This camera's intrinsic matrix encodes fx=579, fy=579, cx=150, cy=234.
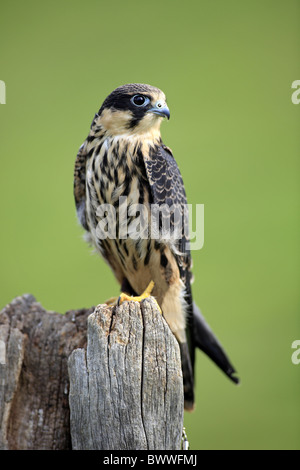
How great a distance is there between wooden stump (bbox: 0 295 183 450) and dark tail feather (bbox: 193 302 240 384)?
1080 mm

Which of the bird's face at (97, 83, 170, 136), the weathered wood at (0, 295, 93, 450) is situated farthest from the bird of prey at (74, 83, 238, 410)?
the weathered wood at (0, 295, 93, 450)

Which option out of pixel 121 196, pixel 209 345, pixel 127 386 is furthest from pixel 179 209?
pixel 127 386

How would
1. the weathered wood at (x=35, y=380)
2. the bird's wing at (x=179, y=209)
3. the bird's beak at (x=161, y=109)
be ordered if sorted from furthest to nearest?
the bird's wing at (x=179, y=209) < the bird's beak at (x=161, y=109) < the weathered wood at (x=35, y=380)

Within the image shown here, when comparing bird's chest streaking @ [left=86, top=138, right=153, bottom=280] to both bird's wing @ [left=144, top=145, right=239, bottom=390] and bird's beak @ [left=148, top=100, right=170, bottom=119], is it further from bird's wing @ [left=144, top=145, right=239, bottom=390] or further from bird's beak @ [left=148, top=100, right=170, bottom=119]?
bird's beak @ [left=148, top=100, right=170, bottom=119]

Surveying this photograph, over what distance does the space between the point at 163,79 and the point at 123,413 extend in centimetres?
625

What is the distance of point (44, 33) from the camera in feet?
26.5

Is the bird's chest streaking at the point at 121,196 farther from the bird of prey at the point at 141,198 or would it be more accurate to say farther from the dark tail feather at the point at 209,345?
the dark tail feather at the point at 209,345

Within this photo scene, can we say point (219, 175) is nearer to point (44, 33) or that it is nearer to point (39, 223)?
point (39, 223)

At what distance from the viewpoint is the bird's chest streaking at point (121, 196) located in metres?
3.38

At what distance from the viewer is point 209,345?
3.72m

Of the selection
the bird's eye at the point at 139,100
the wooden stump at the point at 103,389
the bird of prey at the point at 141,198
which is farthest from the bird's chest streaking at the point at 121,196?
the wooden stump at the point at 103,389

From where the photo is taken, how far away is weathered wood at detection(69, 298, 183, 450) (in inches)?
100.0

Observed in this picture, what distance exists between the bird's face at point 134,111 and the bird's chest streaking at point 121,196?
0.08 m

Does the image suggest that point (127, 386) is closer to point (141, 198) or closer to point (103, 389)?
point (103, 389)
